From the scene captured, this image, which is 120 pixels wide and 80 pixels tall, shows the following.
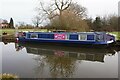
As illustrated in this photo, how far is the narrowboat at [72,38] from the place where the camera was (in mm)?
17062

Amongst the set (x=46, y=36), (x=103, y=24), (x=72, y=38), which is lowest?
(x=72, y=38)

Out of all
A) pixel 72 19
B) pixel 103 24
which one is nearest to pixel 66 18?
pixel 72 19

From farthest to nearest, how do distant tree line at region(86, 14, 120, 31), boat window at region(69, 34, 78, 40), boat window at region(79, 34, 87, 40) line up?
distant tree line at region(86, 14, 120, 31) → boat window at region(69, 34, 78, 40) → boat window at region(79, 34, 87, 40)

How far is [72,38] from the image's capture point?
18.3m

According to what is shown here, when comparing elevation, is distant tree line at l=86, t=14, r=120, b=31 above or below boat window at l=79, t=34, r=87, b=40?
above

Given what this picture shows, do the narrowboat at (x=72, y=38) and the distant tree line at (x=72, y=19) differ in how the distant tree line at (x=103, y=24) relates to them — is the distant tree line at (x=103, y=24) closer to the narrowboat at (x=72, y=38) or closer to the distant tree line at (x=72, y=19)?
the distant tree line at (x=72, y=19)

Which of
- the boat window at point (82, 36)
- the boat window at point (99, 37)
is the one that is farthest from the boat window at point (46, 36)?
the boat window at point (99, 37)

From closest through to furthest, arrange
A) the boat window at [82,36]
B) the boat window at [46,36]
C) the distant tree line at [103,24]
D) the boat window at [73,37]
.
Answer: the boat window at [82,36], the boat window at [73,37], the boat window at [46,36], the distant tree line at [103,24]

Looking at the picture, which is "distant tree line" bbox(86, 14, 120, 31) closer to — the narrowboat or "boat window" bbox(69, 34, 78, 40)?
the narrowboat

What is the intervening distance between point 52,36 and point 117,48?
5450 mm

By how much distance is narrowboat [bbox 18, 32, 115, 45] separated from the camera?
56.0ft

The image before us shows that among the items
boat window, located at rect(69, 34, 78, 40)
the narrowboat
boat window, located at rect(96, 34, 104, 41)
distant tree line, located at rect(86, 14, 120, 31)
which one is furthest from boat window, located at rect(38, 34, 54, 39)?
distant tree line, located at rect(86, 14, 120, 31)

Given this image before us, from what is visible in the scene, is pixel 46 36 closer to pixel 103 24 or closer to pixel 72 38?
pixel 72 38

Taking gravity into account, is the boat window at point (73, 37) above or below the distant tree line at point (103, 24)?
below
